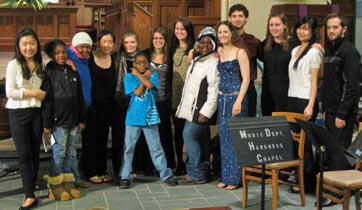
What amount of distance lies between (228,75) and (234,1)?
3.85m

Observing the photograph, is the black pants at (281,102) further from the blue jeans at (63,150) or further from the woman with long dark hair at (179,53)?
the blue jeans at (63,150)

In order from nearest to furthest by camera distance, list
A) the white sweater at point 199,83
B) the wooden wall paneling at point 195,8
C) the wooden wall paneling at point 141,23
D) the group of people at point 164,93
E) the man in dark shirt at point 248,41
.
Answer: the group of people at point 164,93
the white sweater at point 199,83
the man in dark shirt at point 248,41
the wooden wall paneling at point 141,23
the wooden wall paneling at point 195,8

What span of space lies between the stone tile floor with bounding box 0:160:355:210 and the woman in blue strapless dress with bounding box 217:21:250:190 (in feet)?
0.69

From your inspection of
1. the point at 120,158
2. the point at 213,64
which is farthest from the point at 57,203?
the point at 213,64

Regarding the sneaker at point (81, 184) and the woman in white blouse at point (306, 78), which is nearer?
the woman in white blouse at point (306, 78)

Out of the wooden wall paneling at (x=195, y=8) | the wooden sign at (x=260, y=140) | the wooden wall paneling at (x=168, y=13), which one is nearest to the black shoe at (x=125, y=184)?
the wooden sign at (x=260, y=140)

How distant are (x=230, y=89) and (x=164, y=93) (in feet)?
2.42

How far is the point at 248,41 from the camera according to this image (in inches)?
213

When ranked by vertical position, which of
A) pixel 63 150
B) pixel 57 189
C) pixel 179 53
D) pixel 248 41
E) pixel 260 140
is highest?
pixel 248 41

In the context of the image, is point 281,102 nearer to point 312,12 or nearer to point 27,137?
point 27,137

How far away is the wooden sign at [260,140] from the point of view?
11.6ft

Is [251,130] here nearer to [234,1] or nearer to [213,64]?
[213,64]

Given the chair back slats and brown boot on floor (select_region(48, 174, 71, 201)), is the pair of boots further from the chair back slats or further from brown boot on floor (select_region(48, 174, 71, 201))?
the chair back slats

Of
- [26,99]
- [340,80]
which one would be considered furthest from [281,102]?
[26,99]
